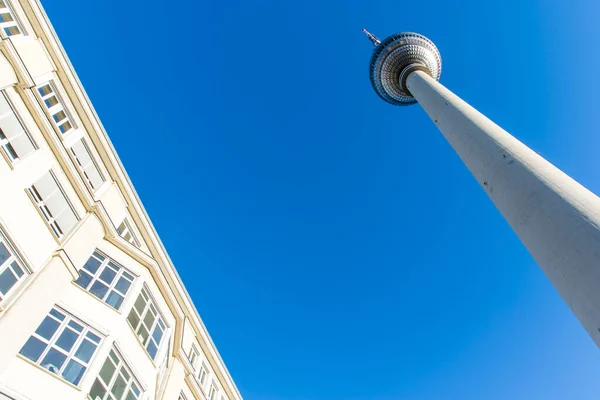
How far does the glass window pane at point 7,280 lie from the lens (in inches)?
569

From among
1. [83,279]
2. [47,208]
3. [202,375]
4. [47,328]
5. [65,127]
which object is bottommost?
[47,328]

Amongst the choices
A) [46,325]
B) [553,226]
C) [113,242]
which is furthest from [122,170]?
[553,226]

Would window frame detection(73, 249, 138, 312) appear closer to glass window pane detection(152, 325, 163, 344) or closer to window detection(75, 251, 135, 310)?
window detection(75, 251, 135, 310)

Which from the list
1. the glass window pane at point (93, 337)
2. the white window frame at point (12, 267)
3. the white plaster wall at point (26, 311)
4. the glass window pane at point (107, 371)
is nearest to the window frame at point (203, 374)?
the glass window pane at point (107, 371)

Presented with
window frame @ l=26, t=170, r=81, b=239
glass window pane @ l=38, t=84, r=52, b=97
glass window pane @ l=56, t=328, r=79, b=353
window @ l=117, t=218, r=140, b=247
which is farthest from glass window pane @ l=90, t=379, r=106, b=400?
glass window pane @ l=38, t=84, r=52, b=97

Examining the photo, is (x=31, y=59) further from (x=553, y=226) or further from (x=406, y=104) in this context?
(x=406, y=104)

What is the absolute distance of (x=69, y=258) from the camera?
17.5 metres

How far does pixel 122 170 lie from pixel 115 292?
→ 8068 mm

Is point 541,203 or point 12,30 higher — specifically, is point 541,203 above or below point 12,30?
below

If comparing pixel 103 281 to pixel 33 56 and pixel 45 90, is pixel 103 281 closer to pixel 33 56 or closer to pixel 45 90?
pixel 45 90

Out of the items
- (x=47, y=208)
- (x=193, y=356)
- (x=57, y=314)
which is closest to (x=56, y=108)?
(x=47, y=208)

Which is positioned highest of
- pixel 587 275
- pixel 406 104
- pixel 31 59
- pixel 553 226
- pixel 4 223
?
pixel 406 104

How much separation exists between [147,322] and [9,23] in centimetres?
1621

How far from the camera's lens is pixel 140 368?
60.7ft
